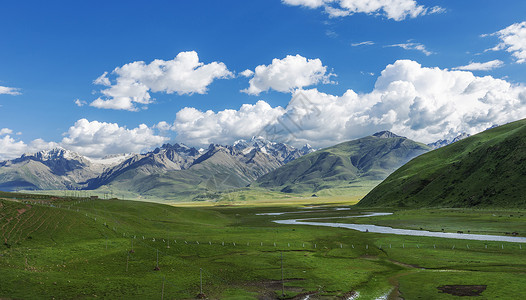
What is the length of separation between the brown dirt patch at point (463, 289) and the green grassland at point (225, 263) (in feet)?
4.58

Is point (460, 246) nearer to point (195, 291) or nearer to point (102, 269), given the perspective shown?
point (195, 291)

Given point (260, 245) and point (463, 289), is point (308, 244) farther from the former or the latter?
point (463, 289)

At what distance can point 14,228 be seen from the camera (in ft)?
241

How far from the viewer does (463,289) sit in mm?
48281

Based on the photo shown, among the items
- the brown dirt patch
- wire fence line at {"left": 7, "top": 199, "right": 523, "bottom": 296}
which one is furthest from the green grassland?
the brown dirt patch

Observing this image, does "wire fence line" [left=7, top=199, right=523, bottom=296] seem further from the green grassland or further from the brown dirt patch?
the brown dirt patch

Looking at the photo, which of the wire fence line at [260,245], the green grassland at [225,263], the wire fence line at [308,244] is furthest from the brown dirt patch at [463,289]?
the wire fence line at [308,244]

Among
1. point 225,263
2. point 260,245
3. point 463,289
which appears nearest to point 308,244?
point 260,245

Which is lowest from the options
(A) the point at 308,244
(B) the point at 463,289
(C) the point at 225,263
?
(A) the point at 308,244

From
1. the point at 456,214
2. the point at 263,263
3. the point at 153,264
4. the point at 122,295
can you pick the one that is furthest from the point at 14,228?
the point at 456,214

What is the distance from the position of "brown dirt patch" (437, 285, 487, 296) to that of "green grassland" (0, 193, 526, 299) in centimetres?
139

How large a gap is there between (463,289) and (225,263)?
138 feet

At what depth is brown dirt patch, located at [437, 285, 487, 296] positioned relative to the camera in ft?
152

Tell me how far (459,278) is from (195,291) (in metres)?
42.1
